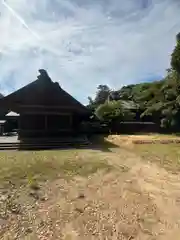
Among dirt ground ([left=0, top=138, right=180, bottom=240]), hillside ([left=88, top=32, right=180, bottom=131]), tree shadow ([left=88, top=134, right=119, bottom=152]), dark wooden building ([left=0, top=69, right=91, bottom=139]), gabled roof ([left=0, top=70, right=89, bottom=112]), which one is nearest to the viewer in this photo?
dirt ground ([left=0, top=138, right=180, bottom=240])

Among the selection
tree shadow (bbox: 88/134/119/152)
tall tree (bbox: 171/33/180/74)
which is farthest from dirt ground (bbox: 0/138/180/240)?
tall tree (bbox: 171/33/180/74)

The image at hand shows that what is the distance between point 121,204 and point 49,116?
14396mm

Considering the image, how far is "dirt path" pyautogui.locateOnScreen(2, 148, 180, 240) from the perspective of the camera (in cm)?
447

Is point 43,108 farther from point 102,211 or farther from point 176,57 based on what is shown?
point 176,57

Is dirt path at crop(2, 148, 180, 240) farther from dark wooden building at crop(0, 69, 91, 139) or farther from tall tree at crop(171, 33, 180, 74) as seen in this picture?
tall tree at crop(171, 33, 180, 74)

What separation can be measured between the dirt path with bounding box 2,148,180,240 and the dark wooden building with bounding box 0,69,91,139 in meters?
11.4

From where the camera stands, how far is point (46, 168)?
9133 millimetres

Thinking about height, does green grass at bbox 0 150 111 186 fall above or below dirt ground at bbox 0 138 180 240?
above

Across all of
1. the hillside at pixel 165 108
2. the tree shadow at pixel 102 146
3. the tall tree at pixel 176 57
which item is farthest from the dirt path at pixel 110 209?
the hillside at pixel 165 108

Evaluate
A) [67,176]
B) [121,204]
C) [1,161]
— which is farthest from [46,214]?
[1,161]

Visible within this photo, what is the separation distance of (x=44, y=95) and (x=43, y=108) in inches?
41.5

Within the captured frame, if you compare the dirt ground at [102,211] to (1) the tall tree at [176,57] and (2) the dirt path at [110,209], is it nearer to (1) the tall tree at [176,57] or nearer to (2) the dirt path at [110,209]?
(2) the dirt path at [110,209]

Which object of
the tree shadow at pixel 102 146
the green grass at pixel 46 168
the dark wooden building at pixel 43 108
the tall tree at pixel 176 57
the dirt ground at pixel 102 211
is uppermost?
the tall tree at pixel 176 57

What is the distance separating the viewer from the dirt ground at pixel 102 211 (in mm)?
4445
